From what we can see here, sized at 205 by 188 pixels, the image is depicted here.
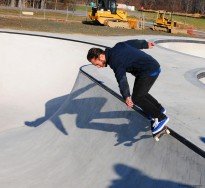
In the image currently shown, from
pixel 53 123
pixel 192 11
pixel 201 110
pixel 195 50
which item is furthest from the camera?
pixel 192 11

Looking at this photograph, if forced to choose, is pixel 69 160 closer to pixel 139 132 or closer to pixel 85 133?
pixel 85 133

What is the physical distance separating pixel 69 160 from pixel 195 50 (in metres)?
17.8

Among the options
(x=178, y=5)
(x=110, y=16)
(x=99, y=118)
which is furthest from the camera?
(x=178, y=5)

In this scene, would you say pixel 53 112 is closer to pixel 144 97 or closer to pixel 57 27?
pixel 144 97

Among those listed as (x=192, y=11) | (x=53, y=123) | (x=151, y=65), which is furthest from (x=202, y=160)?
(x=192, y=11)

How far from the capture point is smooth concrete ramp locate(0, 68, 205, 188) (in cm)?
569

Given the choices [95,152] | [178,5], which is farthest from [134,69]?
[178,5]

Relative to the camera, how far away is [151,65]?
6352mm

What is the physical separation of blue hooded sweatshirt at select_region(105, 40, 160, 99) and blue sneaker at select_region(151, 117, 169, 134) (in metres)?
0.62

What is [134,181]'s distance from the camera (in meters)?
6.07

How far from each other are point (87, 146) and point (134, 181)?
2.20 m

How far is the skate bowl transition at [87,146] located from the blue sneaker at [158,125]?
166 mm

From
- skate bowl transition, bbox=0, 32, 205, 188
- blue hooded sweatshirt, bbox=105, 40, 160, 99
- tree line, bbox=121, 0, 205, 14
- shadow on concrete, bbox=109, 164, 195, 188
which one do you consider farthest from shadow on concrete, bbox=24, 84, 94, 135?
tree line, bbox=121, 0, 205, 14

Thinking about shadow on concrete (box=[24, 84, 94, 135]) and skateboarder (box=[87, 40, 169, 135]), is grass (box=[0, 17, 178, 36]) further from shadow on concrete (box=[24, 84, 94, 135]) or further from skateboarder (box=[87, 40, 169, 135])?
skateboarder (box=[87, 40, 169, 135])
